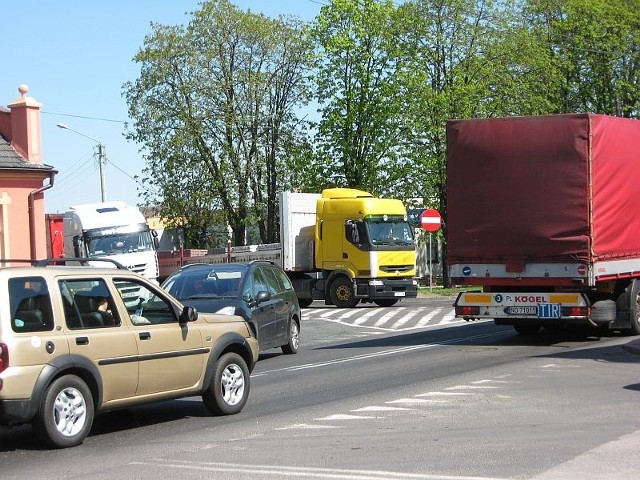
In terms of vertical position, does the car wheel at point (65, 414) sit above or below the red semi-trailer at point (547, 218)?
below

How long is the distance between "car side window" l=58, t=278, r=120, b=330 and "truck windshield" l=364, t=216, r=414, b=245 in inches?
877

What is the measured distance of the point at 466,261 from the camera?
60.8 feet

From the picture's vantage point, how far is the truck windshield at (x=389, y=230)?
106 ft

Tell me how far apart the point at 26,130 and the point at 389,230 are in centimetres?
1124

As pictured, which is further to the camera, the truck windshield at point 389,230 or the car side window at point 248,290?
the truck windshield at point 389,230

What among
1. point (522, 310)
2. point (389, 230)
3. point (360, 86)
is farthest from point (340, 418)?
point (360, 86)

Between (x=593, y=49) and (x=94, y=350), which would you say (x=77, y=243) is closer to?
(x=94, y=350)

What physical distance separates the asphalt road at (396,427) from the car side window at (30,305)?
113 centimetres

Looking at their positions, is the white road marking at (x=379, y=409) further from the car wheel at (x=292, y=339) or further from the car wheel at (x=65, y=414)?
the car wheel at (x=292, y=339)

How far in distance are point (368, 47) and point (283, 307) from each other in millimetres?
32509

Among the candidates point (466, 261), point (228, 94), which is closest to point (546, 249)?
point (466, 261)

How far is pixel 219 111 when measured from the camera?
2135 inches

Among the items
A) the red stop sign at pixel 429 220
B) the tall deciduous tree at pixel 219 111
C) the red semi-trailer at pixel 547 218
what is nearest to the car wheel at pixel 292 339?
the red semi-trailer at pixel 547 218

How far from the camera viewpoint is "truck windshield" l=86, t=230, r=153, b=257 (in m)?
34.4
